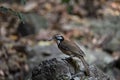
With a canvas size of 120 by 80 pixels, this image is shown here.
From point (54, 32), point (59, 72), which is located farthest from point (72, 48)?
point (54, 32)

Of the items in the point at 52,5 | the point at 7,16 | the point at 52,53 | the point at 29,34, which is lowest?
the point at 52,53

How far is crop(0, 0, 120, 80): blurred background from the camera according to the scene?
995cm

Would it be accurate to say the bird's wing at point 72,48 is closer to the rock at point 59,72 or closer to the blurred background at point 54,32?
the rock at point 59,72

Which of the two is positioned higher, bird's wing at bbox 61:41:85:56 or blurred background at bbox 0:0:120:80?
blurred background at bbox 0:0:120:80

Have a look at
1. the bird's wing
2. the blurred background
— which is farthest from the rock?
the blurred background

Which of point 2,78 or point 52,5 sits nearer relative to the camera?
point 2,78

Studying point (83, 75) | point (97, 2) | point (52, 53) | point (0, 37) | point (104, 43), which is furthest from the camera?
point (97, 2)

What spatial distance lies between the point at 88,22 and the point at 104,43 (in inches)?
68.7

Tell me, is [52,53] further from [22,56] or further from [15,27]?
[15,27]

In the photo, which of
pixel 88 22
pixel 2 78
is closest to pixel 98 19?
pixel 88 22

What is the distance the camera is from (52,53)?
10.3 meters

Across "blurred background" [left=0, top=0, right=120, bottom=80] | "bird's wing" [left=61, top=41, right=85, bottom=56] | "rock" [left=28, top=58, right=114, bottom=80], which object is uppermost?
"blurred background" [left=0, top=0, right=120, bottom=80]

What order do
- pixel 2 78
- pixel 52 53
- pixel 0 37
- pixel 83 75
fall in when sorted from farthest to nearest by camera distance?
pixel 0 37, pixel 52 53, pixel 2 78, pixel 83 75

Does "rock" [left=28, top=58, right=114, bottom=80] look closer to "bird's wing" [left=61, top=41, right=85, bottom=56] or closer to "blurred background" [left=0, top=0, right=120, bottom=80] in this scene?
"bird's wing" [left=61, top=41, right=85, bottom=56]
